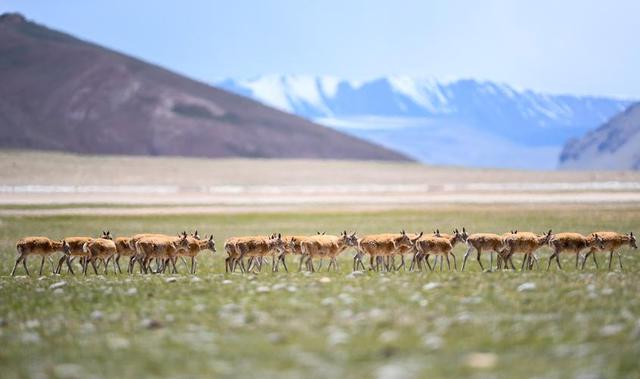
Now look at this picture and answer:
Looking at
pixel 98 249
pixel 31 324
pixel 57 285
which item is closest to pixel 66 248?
pixel 98 249

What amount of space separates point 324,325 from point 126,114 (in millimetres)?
156080

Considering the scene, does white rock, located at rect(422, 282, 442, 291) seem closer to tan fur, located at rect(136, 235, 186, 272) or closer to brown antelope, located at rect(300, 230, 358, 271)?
brown antelope, located at rect(300, 230, 358, 271)

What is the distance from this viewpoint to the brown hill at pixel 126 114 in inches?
6137

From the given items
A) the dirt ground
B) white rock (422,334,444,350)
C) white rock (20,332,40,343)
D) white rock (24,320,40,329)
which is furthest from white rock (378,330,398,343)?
the dirt ground

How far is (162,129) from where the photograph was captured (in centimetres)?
16288

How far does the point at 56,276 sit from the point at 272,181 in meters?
71.7

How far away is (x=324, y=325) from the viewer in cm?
1186

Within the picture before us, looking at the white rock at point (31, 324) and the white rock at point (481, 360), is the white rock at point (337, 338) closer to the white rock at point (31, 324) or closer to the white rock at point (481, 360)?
the white rock at point (481, 360)

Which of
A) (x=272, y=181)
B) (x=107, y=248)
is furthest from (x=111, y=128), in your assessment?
(x=107, y=248)

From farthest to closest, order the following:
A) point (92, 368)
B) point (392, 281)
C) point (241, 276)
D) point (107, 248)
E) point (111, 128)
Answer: point (111, 128) < point (107, 248) < point (241, 276) < point (392, 281) < point (92, 368)

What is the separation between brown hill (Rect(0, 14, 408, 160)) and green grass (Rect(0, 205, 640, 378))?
13471 cm

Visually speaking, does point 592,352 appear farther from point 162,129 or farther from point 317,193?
point 162,129

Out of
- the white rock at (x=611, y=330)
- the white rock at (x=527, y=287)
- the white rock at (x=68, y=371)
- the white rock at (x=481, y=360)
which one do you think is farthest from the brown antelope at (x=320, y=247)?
the white rock at (x=68, y=371)

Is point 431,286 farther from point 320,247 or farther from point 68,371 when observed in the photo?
point 68,371
